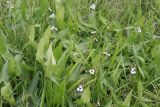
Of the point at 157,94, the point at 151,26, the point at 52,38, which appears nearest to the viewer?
the point at 157,94

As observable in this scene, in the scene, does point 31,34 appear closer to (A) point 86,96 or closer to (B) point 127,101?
(A) point 86,96

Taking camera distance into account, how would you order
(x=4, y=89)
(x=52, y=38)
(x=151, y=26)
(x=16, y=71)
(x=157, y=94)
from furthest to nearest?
(x=151, y=26) → (x=52, y=38) → (x=157, y=94) → (x=16, y=71) → (x=4, y=89)

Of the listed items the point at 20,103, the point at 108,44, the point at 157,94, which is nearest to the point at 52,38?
the point at 108,44

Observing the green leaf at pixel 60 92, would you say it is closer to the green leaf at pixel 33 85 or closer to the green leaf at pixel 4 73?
the green leaf at pixel 33 85

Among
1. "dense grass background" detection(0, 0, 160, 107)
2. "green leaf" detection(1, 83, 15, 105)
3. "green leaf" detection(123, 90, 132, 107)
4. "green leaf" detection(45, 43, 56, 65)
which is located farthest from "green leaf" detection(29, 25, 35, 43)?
"green leaf" detection(123, 90, 132, 107)

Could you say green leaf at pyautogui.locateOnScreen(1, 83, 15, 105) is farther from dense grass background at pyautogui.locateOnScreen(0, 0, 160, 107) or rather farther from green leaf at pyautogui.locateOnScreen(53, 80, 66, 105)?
green leaf at pyautogui.locateOnScreen(53, 80, 66, 105)

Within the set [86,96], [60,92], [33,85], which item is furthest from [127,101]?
[33,85]

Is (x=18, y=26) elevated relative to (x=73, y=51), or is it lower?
elevated

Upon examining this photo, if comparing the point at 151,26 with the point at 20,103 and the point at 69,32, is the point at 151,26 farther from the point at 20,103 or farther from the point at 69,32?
the point at 20,103
